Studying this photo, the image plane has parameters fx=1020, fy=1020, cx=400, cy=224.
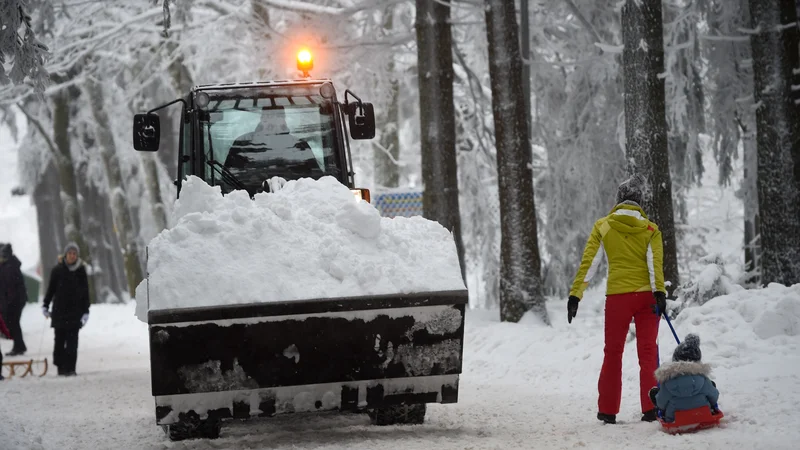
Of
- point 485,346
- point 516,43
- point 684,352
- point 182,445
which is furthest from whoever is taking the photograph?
point 516,43

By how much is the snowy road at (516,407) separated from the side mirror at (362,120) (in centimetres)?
254

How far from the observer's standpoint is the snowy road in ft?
22.6

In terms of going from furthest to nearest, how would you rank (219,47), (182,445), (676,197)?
(219,47) < (676,197) < (182,445)

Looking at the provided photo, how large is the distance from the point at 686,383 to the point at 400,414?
7.12 ft

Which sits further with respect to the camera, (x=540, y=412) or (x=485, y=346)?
(x=485, y=346)

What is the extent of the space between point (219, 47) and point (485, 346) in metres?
11.9

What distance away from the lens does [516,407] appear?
8961mm

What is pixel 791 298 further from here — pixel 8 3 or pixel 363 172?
pixel 363 172

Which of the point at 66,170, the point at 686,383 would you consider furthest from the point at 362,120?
the point at 66,170

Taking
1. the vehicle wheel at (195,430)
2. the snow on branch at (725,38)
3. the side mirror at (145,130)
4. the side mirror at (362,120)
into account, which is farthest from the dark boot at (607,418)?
the snow on branch at (725,38)

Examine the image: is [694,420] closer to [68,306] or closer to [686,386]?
[686,386]

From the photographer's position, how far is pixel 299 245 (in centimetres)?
Answer: 717

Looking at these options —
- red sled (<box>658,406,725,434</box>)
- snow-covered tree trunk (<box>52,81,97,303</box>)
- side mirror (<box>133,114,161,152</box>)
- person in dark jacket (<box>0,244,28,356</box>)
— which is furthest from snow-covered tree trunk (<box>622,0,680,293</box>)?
snow-covered tree trunk (<box>52,81,97,303</box>)

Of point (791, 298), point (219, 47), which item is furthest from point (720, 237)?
point (791, 298)
